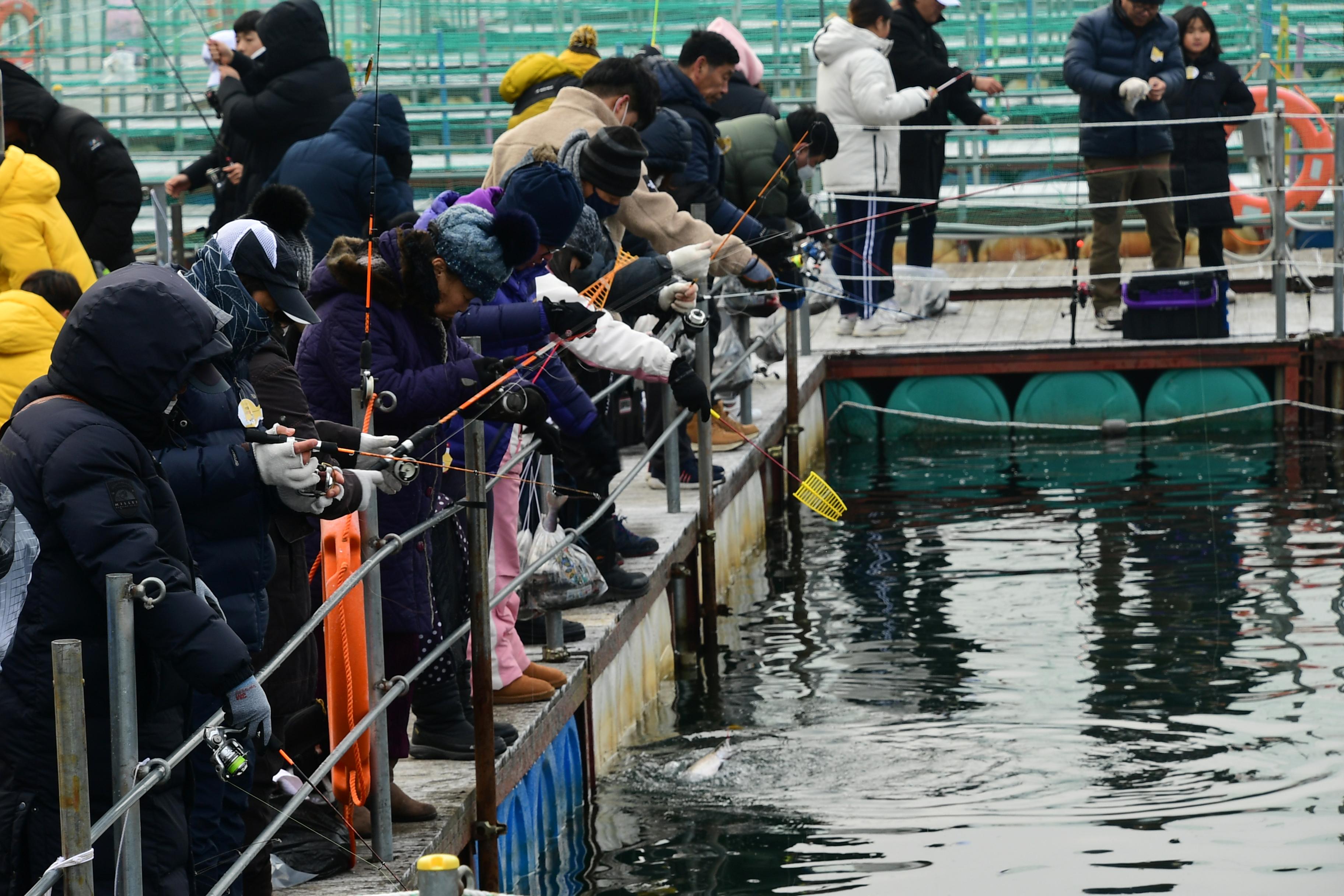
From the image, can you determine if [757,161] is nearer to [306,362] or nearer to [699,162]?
[699,162]

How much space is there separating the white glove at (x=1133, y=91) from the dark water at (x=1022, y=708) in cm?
235

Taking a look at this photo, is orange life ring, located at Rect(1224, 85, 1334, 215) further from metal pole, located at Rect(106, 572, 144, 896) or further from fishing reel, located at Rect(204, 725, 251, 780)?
metal pole, located at Rect(106, 572, 144, 896)

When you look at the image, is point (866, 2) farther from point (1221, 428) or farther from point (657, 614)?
point (657, 614)

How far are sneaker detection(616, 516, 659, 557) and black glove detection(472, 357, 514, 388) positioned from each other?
269 centimetres

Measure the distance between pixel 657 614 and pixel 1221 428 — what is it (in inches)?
228

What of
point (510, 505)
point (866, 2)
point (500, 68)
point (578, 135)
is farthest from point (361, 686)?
point (500, 68)

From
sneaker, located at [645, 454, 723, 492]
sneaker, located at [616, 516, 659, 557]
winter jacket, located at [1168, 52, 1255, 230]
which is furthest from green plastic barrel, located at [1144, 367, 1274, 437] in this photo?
sneaker, located at [616, 516, 659, 557]

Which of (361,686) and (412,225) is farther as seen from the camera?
(412,225)

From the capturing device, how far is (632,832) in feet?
19.3

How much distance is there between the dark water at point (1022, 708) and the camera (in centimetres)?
559

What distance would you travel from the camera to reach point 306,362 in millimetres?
4691

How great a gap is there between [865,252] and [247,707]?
9061mm

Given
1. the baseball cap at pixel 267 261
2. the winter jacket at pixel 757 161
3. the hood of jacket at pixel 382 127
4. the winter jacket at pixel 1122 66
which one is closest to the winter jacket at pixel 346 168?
the hood of jacket at pixel 382 127

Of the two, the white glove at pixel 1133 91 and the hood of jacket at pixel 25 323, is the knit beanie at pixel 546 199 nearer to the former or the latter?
the hood of jacket at pixel 25 323
